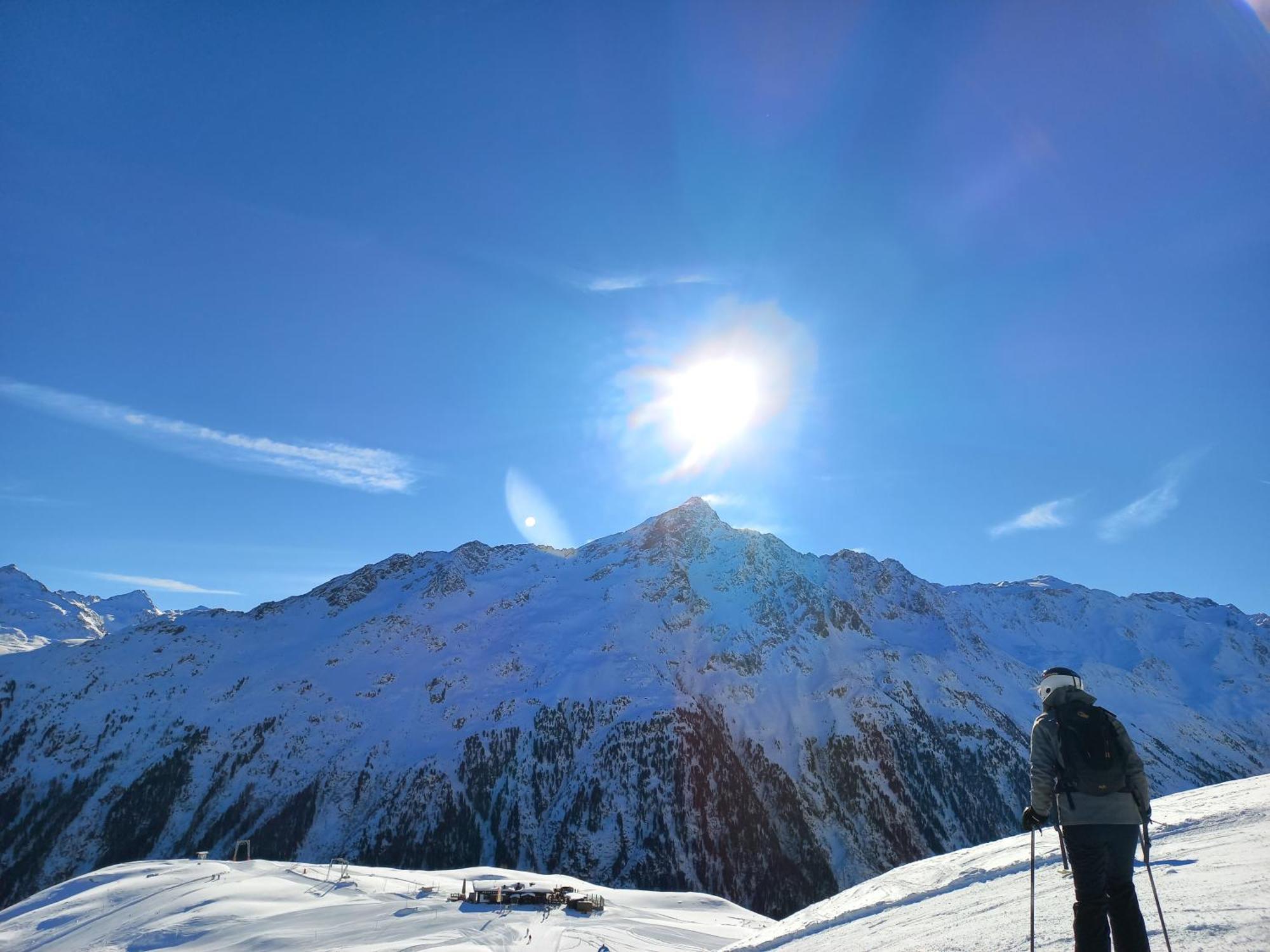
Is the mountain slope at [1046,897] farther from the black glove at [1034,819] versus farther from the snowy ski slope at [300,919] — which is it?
the snowy ski slope at [300,919]

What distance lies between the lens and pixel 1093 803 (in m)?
7.87

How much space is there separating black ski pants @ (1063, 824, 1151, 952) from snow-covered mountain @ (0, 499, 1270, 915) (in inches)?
3936

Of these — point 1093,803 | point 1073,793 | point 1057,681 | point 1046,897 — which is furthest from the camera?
point 1046,897

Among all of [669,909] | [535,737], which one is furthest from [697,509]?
[669,909]

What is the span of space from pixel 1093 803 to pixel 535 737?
116131mm

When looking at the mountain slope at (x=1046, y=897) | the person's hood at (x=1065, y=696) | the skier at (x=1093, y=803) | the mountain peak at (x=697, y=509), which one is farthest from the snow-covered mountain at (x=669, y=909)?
the mountain peak at (x=697, y=509)

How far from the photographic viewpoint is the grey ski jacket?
782cm

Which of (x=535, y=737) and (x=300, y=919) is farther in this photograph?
(x=535, y=737)

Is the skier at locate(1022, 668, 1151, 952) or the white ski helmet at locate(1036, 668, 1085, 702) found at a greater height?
the white ski helmet at locate(1036, 668, 1085, 702)

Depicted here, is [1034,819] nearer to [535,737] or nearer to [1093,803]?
[1093,803]

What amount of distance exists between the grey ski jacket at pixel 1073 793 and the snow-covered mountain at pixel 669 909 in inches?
53.0

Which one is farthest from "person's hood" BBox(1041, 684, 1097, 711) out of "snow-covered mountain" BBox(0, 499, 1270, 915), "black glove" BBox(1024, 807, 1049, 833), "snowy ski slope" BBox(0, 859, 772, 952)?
"snow-covered mountain" BBox(0, 499, 1270, 915)

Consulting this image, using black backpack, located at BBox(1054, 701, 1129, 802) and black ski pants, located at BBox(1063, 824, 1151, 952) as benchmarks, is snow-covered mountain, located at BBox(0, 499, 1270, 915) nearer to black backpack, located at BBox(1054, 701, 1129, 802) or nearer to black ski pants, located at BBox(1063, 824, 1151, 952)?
black ski pants, located at BBox(1063, 824, 1151, 952)

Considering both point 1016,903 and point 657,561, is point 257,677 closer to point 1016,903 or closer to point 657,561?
point 657,561
